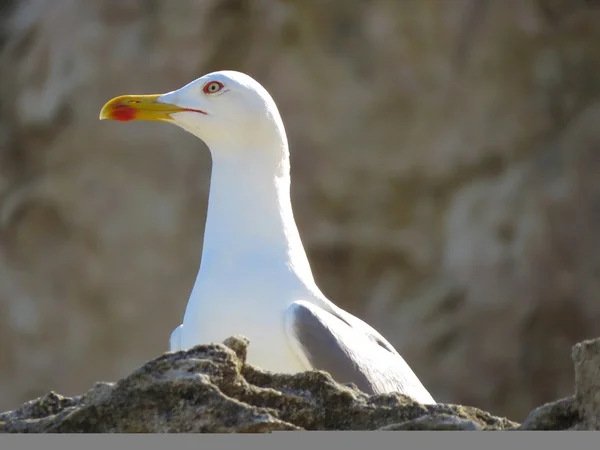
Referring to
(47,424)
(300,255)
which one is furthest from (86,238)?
(47,424)

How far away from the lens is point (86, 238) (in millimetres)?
8055

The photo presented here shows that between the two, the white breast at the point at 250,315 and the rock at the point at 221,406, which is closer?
the rock at the point at 221,406

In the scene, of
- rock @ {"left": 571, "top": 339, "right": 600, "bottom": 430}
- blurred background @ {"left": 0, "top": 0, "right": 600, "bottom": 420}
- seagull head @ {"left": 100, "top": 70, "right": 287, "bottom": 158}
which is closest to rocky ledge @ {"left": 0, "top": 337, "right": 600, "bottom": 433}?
rock @ {"left": 571, "top": 339, "right": 600, "bottom": 430}

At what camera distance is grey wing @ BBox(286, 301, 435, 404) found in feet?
11.2

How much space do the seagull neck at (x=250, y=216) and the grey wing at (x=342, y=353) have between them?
20 cm

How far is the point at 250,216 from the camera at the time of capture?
3736mm

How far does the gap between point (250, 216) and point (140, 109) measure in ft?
1.90

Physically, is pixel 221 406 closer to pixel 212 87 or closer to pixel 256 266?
pixel 256 266

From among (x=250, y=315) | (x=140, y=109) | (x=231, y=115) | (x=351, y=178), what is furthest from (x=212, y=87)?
(x=351, y=178)

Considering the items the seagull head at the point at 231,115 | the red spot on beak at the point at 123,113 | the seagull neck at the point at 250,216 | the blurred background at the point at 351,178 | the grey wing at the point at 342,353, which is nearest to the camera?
the grey wing at the point at 342,353

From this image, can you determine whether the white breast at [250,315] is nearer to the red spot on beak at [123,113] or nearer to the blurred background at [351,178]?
the red spot on beak at [123,113]

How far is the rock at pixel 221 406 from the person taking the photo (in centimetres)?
196

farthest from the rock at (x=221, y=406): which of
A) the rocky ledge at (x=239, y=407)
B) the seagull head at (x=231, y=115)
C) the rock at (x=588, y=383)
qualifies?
the seagull head at (x=231, y=115)

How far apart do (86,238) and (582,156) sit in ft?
10.1
